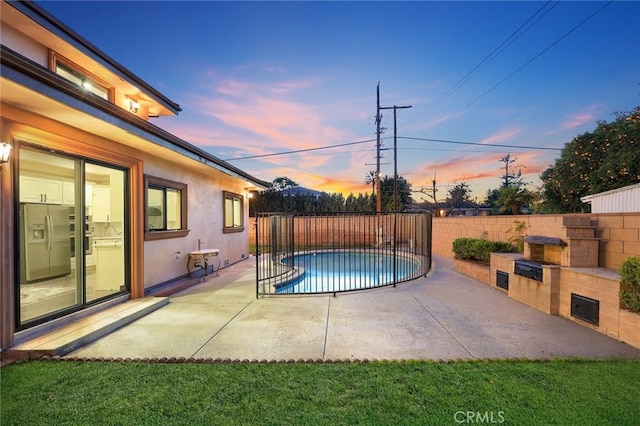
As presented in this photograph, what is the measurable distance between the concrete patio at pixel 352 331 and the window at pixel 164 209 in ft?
4.70

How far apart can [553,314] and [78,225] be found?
24.0ft

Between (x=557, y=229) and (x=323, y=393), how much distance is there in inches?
224

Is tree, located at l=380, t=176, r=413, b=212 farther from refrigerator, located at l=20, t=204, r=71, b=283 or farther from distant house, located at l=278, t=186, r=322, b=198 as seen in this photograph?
refrigerator, located at l=20, t=204, r=71, b=283

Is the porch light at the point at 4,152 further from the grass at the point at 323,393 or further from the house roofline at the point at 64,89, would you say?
the grass at the point at 323,393

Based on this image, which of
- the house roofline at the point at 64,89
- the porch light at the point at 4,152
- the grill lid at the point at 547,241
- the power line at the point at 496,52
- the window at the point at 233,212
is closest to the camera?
the house roofline at the point at 64,89

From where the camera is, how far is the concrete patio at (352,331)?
317cm

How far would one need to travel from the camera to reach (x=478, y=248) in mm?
7332

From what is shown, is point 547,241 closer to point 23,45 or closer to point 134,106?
point 23,45

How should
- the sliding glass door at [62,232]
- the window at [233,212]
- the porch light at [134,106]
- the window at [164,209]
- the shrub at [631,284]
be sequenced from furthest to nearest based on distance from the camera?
the window at [233,212]
the porch light at [134,106]
the window at [164,209]
the sliding glass door at [62,232]
the shrub at [631,284]

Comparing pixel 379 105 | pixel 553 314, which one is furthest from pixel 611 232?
pixel 379 105

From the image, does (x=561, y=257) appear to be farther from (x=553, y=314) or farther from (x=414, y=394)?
(x=414, y=394)

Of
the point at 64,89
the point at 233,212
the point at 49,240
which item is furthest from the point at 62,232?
the point at 233,212

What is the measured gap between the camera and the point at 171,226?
6.54 meters

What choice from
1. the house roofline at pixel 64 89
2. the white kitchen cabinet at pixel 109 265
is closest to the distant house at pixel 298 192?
the house roofline at pixel 64 89
